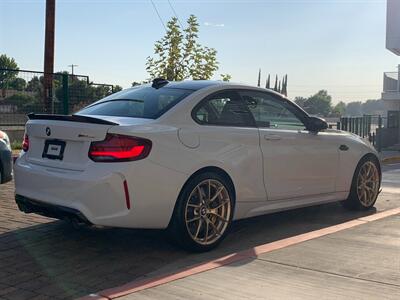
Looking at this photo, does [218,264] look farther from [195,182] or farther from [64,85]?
[64,85]

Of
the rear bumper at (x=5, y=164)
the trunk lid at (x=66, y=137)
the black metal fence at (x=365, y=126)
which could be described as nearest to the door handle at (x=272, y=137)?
the trunk lid at (x=66, y=137)

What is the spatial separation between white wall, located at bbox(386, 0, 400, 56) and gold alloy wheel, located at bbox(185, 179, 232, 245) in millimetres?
23431

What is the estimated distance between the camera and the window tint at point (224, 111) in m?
5.38

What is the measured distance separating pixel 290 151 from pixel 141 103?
174 cm

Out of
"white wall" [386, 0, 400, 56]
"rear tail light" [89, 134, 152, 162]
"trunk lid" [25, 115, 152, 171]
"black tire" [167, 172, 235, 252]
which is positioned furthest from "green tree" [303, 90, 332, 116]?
"rear tail light" [89, 134, 152, 162]

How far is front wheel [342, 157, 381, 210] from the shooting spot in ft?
23.0

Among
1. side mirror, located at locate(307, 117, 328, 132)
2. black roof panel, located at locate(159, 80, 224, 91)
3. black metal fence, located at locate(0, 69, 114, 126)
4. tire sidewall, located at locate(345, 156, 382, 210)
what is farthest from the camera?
black metal fence, located at locate(0, 69, 114, 126)

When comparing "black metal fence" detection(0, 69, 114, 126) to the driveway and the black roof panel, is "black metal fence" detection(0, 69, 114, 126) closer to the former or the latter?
the driveway

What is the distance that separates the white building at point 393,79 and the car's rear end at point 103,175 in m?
23.6

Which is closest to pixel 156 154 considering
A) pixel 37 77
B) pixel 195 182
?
pixel 195 182

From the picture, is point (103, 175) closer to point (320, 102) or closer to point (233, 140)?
point (233, 140)

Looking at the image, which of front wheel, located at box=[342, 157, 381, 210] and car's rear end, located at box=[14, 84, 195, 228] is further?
front wheel, located at box=[342, 157, 381, 210]

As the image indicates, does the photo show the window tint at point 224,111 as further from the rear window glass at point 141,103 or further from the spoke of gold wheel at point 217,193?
the spoke of gold wheel at point 217,193

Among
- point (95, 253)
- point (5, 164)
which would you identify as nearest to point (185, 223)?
point (95, 253)
